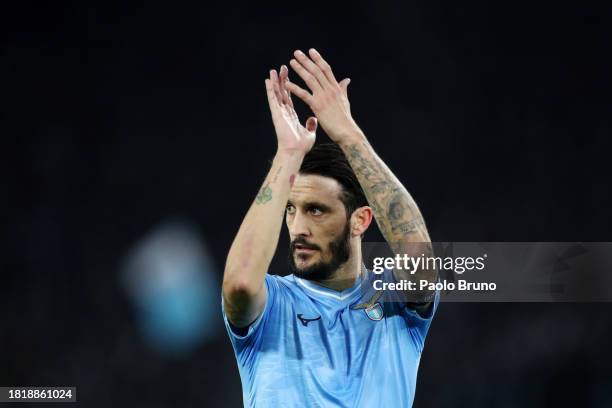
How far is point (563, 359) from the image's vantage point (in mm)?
6742

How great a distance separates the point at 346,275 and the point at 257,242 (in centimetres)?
96

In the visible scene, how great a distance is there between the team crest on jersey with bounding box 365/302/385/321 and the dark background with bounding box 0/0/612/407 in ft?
5.60

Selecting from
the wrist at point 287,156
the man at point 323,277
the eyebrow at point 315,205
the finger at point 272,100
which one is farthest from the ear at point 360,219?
the finger at point 272,100

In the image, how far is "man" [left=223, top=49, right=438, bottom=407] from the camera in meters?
4.31

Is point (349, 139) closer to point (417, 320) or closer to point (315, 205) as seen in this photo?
point (315, 205)

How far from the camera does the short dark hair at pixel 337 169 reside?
4.97 m

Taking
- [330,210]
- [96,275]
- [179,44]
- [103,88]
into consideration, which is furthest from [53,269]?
[330,210]

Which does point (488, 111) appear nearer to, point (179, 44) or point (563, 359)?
point (563, 359)

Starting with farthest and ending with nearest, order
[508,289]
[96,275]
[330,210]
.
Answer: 1. [96,275]
2. [508,289]
3. [330,210]

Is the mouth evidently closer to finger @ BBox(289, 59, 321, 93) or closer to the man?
the man

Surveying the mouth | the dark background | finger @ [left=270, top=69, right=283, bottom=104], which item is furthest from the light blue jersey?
the dark background

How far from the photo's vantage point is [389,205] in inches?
183

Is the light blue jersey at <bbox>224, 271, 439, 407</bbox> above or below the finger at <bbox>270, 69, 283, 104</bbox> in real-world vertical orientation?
below

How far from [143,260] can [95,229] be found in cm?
45
